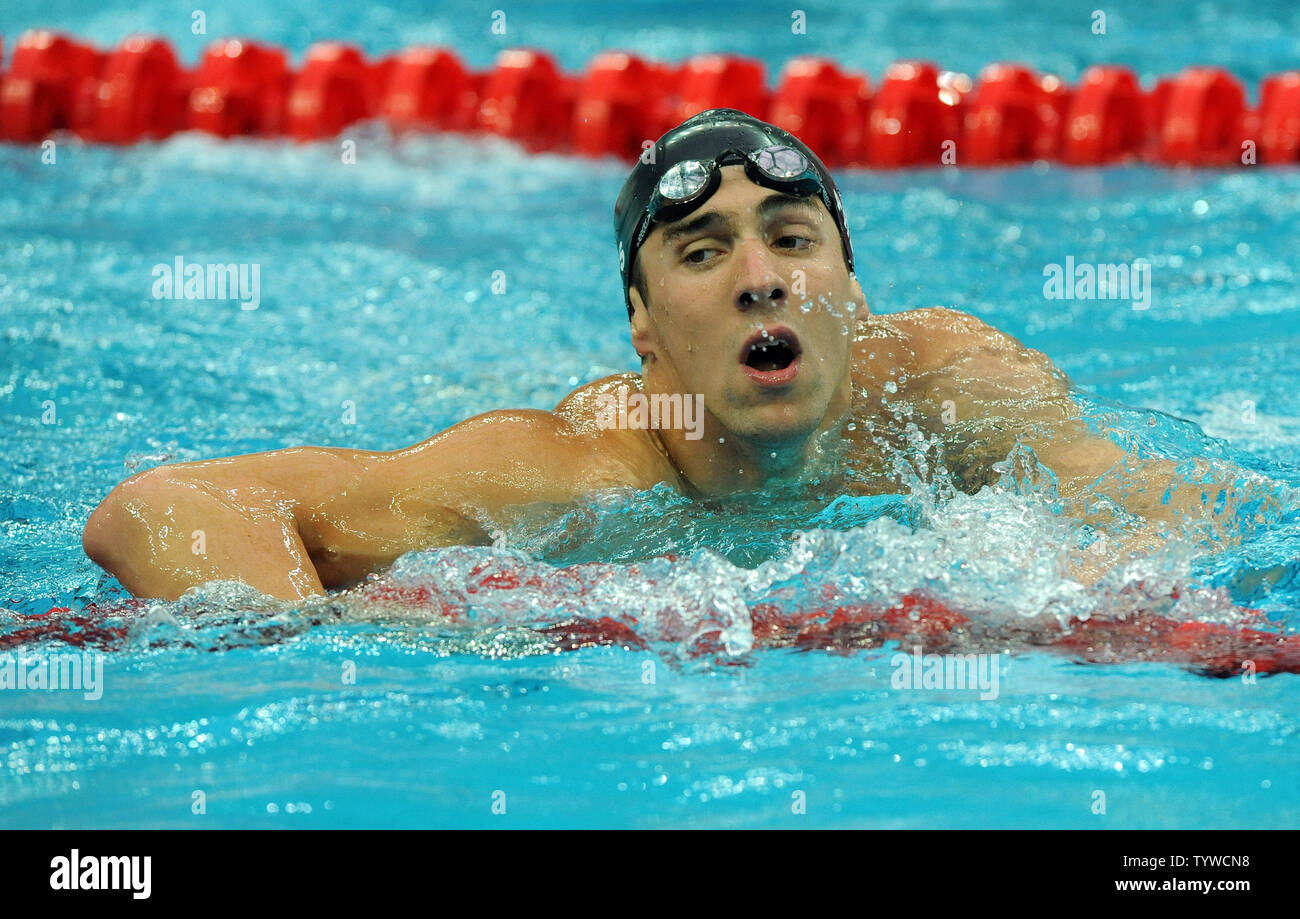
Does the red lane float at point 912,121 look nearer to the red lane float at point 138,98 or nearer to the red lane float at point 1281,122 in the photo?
the red lane float at point 1281,122

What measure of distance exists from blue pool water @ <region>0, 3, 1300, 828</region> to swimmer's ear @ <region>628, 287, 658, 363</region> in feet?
0.96

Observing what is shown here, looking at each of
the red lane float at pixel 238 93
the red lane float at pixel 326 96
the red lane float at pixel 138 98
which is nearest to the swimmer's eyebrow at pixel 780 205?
the red lane float at pixel 326 96

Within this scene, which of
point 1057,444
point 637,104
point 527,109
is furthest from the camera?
point 527,109

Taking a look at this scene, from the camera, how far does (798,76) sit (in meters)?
6.73

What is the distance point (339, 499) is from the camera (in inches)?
106

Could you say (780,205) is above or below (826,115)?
below

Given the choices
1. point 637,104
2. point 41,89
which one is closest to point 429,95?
point 637,104

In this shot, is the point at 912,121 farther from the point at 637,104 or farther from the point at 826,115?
the point at 637,104

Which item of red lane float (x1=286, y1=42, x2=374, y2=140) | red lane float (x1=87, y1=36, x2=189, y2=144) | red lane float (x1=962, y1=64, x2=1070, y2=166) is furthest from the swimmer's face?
red lane float (x1=87, y1=36, x2=189, y2=144)

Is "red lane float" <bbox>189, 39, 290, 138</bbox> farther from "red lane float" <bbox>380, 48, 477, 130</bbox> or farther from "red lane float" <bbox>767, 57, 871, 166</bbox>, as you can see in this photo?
"red lane float" <bbox>767, 57, 871, 166</bbox>

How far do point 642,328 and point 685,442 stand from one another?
0.24 meters

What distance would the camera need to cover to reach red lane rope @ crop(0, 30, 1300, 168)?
6.56m
